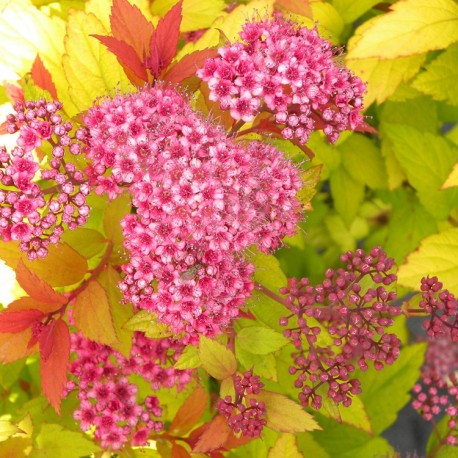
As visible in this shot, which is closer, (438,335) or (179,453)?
(438,335)

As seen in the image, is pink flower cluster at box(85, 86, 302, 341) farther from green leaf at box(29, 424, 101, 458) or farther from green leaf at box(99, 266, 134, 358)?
green leaf at box(29, 424, 101, 458)

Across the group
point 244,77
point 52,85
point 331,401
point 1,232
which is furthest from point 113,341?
point 52,85

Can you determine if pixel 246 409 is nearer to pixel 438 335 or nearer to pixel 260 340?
pixel 260 340

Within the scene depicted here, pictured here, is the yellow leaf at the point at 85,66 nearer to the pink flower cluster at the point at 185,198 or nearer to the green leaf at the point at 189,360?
the pink flower cluster at the point at 185,198

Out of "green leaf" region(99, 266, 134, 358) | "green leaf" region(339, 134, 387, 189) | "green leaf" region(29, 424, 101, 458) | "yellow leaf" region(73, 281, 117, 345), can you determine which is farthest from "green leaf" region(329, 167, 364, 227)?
"green leaf" region(29, 424, 101, 458)

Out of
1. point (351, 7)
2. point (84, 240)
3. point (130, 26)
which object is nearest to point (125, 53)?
point (130, 26)

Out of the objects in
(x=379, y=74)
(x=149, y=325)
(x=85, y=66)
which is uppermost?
(x=85, y=66)
